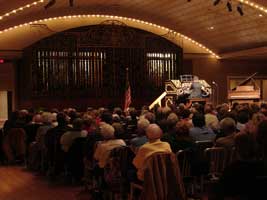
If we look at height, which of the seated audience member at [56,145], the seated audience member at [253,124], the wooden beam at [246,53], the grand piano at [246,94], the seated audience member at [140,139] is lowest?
the seated audience member at [56,145]

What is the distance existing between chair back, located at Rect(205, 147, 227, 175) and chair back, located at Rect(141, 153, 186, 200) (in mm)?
962

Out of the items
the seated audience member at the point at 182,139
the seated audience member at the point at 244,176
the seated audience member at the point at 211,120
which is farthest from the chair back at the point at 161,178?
the seated audience member at the point at 211,120

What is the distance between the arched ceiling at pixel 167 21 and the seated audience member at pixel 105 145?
9.50m

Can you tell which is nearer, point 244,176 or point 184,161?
point 244,176

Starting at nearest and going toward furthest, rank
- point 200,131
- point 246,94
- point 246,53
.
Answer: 1. point 200,131
2. point 246,94
3. point 246,53

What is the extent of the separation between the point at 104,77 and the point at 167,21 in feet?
10.5

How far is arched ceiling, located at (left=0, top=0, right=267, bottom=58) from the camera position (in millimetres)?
15727

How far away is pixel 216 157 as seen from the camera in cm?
593

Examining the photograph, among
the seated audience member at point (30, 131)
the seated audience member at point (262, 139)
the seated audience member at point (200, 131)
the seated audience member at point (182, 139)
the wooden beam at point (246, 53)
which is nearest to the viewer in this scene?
the seated audience member at point (262, 139)

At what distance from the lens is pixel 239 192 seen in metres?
3.57

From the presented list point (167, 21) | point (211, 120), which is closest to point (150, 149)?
point (211, 120)

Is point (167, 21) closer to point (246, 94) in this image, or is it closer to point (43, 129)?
point (246, 94)

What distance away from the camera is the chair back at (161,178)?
489 cm

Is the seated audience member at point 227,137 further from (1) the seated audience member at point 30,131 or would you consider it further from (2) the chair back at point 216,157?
(1) the seated audience member at point 30,131
